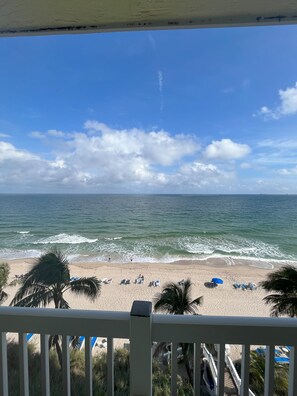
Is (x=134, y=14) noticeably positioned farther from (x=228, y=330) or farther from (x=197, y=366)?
(x=197, y=366)

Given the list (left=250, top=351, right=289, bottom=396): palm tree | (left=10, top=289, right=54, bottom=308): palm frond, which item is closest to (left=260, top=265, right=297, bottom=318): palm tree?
(left=250, top=351, right=289, bottom=396): palm tree

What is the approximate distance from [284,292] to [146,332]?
590cm

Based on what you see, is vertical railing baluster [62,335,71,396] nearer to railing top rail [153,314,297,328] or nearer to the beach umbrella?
railing top rail [153,314,297,328]

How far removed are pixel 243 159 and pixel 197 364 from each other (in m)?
16.7

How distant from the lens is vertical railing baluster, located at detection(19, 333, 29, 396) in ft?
2.31

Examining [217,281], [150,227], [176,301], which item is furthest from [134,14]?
[150,227]

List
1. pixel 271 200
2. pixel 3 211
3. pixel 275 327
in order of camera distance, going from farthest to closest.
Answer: pixel 271 200 < pixel 3 211 < pixel 275 327

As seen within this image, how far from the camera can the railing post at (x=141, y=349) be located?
0.63m

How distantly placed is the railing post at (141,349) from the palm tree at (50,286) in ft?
15.5

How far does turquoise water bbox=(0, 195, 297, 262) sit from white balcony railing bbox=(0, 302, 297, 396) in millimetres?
9092

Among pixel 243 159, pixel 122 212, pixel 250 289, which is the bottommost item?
pixel 250 289

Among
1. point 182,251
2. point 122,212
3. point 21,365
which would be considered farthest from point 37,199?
point 21,365

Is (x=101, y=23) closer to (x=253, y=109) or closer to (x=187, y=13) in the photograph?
(x=187, y=13)

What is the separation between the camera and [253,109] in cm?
1040
